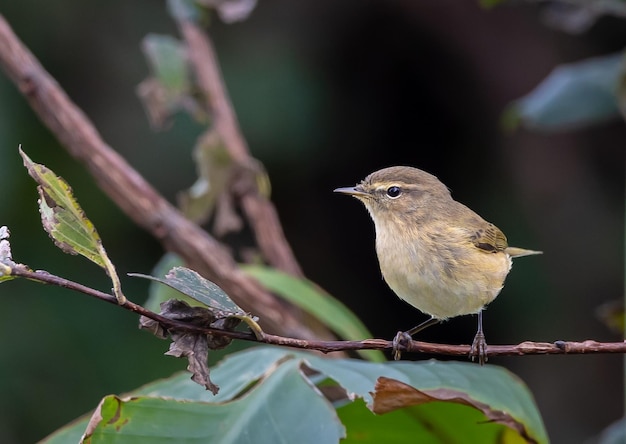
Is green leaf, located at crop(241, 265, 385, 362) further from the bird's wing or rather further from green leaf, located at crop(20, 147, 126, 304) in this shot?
green leaf, located at crop(20, 147, 126, 304)

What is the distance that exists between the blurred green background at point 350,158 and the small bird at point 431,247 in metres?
2.12

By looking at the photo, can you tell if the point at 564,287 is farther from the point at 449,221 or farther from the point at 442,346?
the point at 442,346

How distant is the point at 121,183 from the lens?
2418 millimetres

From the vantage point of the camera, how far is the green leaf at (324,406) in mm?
1638

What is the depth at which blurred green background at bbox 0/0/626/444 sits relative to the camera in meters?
4.25

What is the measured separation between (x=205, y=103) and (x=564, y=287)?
2489 mm

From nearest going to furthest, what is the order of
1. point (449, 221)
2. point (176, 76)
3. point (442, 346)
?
point (442, 346) < point (449, 221) < point (176, 76)

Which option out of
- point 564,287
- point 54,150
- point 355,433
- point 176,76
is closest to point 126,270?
point 54,150

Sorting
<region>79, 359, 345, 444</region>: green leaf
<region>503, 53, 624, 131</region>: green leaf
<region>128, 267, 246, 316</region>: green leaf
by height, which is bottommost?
<region>79, 359, 345, 444</region>: green leaf

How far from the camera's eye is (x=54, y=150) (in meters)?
4.50

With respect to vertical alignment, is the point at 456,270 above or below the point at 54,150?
below

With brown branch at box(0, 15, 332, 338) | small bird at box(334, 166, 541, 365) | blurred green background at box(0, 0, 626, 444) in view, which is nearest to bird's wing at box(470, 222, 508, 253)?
small bird at box(334, 166, 541, 365)

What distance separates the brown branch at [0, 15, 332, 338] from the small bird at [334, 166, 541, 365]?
1.42ft

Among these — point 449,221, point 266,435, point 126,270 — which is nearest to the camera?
point 266,435
